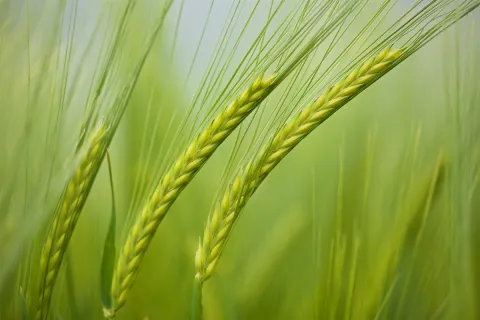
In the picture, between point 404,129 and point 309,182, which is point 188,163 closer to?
point 309,182

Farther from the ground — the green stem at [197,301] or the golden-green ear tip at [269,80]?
the golden-green ear tip at [269,80]

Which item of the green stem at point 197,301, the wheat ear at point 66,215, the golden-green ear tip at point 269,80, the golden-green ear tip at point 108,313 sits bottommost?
the golden-green ear tip at point 108,313

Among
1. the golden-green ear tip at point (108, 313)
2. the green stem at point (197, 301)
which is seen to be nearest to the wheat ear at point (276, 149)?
the green stem at point (197, 301)

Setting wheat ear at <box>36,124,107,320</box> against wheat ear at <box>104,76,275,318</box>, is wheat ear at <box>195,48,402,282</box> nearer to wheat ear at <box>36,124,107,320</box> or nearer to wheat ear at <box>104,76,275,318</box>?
wheat ear at <box>104,76,275,318</box>

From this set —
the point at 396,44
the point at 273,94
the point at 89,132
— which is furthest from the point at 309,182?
the point at 89,132

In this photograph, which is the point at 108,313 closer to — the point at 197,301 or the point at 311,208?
the point at 197,301

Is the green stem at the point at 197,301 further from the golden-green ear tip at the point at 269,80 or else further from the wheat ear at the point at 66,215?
the golden-green ear tip at the point at 269,80
